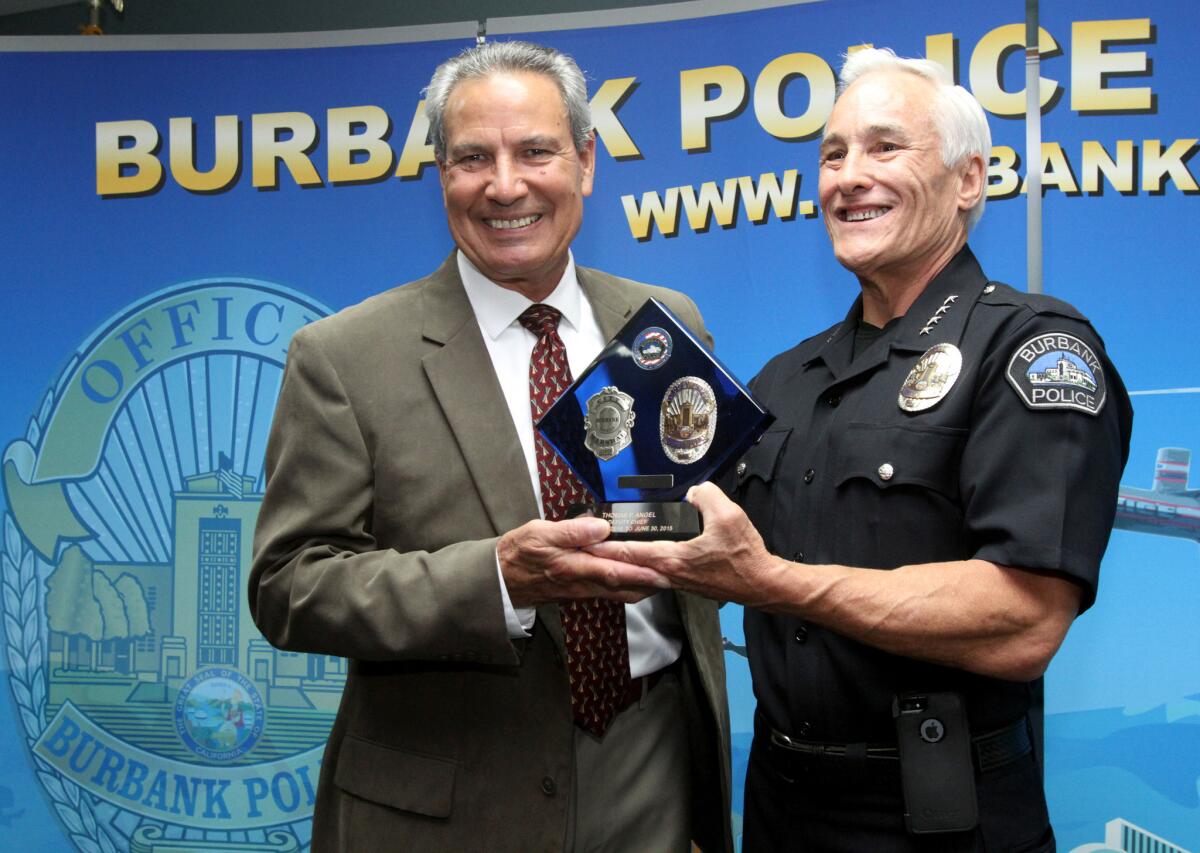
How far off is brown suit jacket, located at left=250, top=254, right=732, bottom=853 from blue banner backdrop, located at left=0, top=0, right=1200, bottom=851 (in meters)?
1.41

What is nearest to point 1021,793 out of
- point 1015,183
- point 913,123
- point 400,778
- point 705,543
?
point 705,543

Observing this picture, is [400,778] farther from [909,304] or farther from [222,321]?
[222,321]

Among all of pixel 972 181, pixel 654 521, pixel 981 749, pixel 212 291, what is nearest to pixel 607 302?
pixel 654 521

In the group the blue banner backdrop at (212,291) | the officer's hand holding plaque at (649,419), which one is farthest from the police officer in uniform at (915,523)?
the blue banner backdrop at (212,291)

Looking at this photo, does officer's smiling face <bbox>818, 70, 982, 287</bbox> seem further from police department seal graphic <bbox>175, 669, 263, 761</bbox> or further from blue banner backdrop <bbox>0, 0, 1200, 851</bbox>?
police department seal graphic <bbox>175, 669, 263, 761</bbox>

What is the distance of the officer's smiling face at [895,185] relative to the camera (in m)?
1.91

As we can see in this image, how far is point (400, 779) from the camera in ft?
5.98

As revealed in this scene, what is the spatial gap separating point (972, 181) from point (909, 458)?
0.52 m

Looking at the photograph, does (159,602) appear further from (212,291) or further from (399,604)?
(399,604)

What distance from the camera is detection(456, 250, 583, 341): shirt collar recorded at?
198 centimetres

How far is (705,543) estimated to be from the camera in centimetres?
162

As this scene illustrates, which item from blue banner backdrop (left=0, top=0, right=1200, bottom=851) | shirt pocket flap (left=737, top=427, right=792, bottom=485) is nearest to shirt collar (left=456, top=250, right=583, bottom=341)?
shirt pocket flap (left=737, top=427, right=792, bottom=485)

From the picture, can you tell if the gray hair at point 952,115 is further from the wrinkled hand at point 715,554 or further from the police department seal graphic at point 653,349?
the wrinkled hand at point 715,554

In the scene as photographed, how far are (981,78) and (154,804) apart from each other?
2897 millimetres
